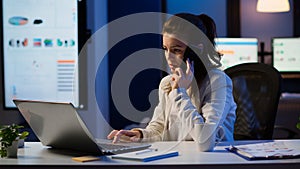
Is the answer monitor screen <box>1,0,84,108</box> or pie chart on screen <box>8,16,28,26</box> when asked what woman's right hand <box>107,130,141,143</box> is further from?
pie chart on screen <box>8,16,28,26</box>

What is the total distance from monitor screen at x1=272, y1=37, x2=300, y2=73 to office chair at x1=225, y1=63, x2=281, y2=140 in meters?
1.96

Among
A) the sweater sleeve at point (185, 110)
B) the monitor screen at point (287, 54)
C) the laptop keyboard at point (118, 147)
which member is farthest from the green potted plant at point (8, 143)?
the monitor screen at point (287, 54)

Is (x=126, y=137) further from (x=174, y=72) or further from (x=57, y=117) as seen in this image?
(x=57, y=117)

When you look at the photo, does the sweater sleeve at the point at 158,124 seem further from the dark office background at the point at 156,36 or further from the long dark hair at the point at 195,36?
the dark office background at the point at 156,36

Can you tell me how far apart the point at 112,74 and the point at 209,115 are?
1845mm

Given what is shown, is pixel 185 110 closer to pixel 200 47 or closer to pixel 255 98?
pixel 200 47

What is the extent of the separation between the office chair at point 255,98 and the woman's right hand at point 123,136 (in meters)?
0.53

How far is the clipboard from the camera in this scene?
1.34 m

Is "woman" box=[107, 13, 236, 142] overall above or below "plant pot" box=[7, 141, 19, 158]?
above

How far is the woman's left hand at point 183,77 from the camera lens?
174 centimetres

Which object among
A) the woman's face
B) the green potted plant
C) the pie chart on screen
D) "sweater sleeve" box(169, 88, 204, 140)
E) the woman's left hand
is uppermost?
the pie chart on screen

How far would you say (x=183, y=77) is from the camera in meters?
1.74

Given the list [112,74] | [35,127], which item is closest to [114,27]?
[112,74]

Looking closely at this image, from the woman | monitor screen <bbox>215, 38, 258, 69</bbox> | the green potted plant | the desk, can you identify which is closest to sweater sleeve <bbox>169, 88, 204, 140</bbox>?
the woman
